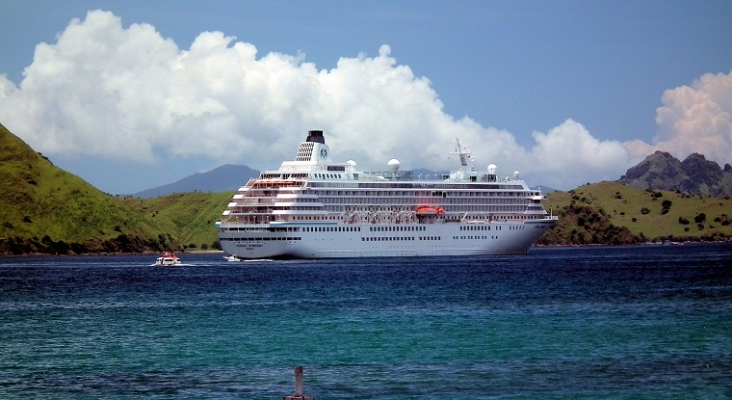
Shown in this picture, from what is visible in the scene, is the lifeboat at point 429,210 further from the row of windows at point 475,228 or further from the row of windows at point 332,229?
the row of windows at point 332,229

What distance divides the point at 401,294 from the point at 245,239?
169 feet

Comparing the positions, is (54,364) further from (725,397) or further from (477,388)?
(725,397)

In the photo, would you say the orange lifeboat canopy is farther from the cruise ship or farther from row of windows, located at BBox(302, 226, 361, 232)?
row of windows, located at BBox(302, 226, 361, 232)

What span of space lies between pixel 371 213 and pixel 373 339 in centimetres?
8485

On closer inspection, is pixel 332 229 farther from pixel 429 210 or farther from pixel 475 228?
pixel 475 228

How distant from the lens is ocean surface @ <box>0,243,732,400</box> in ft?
121

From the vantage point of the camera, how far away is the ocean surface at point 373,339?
37.0 meters

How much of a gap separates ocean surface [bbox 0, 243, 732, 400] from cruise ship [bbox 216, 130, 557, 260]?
111ft

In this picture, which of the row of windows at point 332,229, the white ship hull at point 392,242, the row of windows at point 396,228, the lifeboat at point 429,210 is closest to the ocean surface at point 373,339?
the white ship hull at point 392,242

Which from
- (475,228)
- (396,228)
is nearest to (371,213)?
(396,228)

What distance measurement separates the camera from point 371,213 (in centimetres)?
13375

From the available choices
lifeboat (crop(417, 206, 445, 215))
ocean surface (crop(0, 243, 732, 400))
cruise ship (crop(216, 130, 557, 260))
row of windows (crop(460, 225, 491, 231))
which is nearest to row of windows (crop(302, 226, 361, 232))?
cruise ship (crop(216, 130, 557, 260))

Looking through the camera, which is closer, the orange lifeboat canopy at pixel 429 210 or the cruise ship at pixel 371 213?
the cruise ship at pixel 371 213

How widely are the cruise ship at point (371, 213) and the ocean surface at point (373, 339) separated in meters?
33.8
